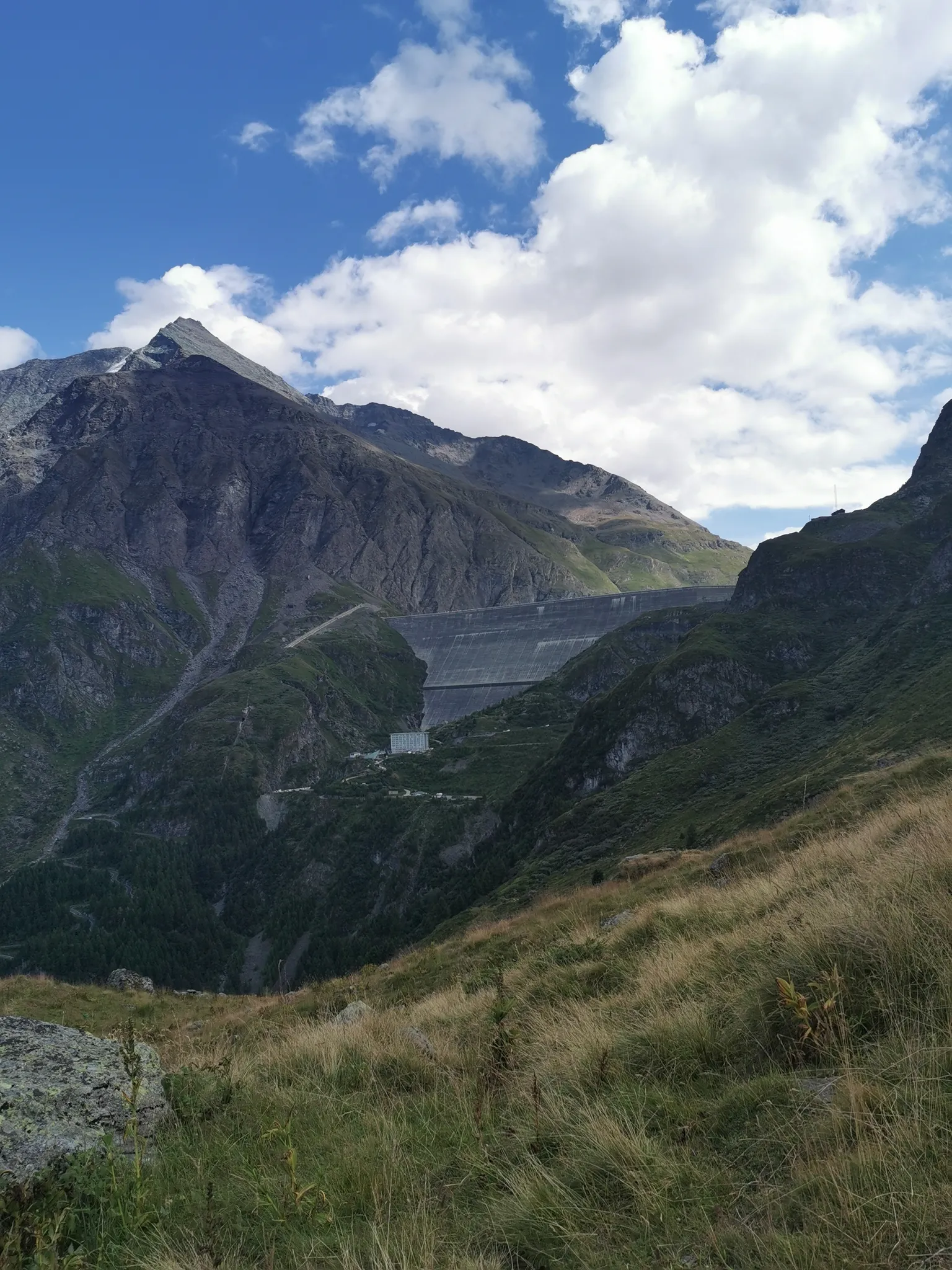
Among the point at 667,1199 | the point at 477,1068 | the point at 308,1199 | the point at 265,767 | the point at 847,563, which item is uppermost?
the point at 847,563

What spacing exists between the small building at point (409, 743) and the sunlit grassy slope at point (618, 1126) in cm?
14632

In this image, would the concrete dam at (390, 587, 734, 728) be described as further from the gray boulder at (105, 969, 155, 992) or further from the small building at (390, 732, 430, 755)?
the gray boulder at (105, 969, 155, 992)

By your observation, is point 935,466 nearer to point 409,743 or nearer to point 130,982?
point 409,743

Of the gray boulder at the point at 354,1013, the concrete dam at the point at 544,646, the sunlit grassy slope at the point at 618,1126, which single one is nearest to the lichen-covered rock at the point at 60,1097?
the sunlit grassy slope at the point at 618,1126

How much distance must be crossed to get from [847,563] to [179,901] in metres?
117

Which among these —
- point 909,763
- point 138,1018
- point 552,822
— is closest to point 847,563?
point 552,822

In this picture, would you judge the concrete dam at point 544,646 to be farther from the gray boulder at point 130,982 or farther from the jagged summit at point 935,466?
the gray boulder at point 130,982

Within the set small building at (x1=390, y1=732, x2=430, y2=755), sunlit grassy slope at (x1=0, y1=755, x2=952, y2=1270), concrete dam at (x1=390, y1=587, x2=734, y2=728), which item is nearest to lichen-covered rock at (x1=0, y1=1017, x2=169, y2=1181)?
sunlit grassy slope at (x1=0, y1=755, x2=952, y2=1270)

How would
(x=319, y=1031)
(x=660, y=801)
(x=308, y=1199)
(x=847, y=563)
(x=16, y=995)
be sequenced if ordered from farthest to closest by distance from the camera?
(x=847, y=563), (x=660, y=801), (x=16, y=995), (x=319, y=1031), (x=308, y=1199)

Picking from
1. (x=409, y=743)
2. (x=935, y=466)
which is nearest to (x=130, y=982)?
(x=409, y=743)

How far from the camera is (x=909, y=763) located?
23.5 metres

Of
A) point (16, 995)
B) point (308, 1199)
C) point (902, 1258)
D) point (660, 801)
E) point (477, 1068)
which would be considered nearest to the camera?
point (902, 1258)

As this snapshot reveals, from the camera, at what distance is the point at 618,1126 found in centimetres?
405

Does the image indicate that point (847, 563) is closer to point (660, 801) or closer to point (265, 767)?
point (660, 801)
